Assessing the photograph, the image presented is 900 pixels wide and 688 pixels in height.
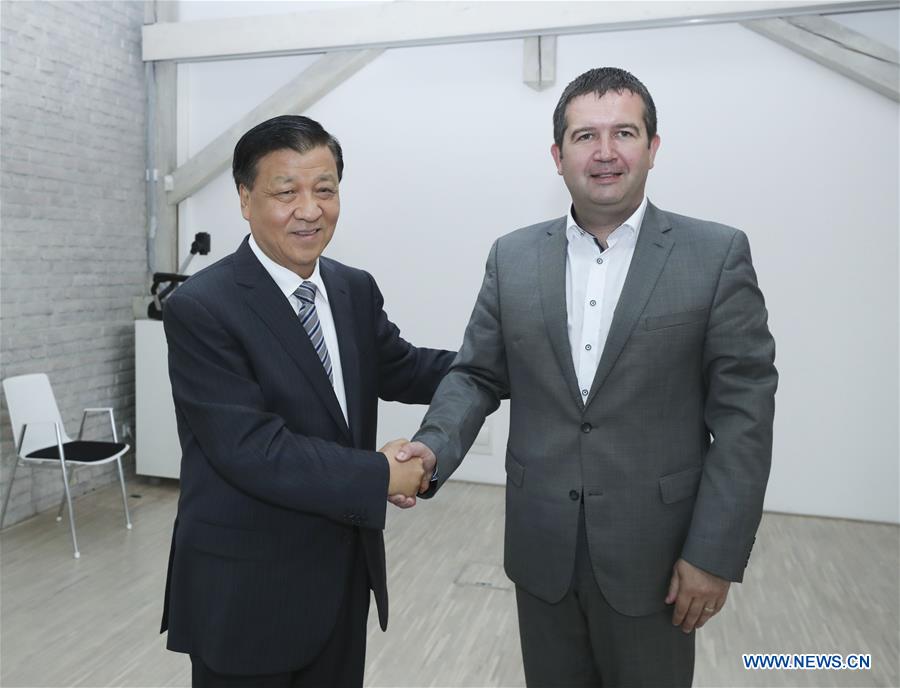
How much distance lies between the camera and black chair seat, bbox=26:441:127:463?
4.17m

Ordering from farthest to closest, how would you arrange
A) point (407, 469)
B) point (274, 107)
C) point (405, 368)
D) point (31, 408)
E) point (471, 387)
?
point (274, 107)
point (31, 408)
point (405, 368)
point (471, 387)
point (407, 469)

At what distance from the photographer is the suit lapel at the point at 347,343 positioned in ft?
5.76

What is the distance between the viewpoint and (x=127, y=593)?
3.63 m

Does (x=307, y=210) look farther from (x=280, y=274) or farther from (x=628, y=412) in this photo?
(x=628, y=412)

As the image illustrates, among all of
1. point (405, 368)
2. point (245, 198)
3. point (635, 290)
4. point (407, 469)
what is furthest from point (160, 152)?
point (635, 290)

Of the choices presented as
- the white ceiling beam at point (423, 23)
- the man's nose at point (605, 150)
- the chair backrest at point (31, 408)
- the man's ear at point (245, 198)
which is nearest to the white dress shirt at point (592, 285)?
the man's nose at point (605, 150)

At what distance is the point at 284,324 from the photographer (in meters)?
1.65

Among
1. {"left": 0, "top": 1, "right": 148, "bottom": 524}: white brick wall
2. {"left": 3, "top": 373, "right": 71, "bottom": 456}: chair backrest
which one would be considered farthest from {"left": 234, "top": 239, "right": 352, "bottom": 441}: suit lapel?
{"left": 0, "top": 1, "right": 148, "bottom": 524}: white brick wall

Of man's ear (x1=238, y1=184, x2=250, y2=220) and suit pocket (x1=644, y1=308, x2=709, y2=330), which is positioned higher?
man's ear (x1=238, y1=184, x2=250, y2=220)

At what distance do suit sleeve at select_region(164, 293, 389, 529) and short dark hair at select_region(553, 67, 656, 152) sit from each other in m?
0.80

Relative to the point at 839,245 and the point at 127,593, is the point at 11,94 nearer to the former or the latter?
the point at 127,593

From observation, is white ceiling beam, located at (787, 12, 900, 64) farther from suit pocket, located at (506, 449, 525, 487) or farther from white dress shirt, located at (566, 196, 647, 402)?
suit pocket, located at (506, 449, 525, 487)

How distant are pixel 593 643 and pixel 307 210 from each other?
1.07 meters

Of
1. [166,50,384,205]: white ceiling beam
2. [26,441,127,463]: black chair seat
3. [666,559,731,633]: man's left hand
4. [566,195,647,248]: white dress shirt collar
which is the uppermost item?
[166,50,384,205]: white ceiling beam
